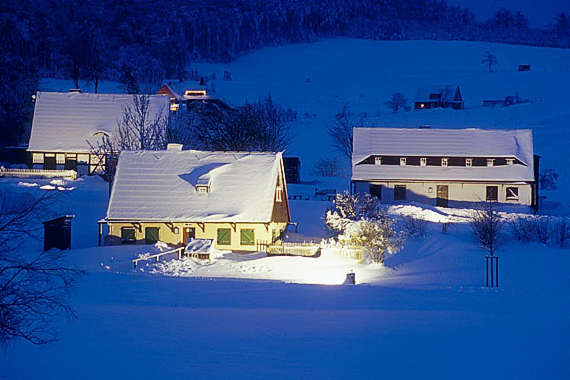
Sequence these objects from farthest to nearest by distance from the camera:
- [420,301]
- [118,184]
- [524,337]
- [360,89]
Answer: [360,89], [118,184], [420,301], [524,337]

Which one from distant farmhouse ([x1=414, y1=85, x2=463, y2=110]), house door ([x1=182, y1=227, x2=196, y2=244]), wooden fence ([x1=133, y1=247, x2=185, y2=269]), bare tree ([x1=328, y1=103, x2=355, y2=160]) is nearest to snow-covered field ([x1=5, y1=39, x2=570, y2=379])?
wooden fence ([x1=133, y1=247, x2=185, y2=269])

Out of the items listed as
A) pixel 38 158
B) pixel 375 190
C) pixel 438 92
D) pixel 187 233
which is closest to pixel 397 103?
pixel 438 92

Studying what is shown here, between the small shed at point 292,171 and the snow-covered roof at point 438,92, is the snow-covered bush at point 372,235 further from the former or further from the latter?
the snow-covered roof at point 438,92

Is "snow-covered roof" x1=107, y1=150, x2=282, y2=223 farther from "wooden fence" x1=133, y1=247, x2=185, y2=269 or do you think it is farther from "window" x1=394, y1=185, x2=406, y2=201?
"window" x1=394, y1=185, x2=406, y2=201

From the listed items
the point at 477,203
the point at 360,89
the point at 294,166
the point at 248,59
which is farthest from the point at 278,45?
the point at 477,203

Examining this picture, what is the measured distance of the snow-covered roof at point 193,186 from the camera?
3105 centimetres

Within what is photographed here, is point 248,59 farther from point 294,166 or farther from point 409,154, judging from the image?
point 409,154

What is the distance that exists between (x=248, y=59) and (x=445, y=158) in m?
118

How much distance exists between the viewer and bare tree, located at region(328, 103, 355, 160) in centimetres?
7056

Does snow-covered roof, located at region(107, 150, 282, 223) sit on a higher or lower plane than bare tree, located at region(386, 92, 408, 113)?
lower

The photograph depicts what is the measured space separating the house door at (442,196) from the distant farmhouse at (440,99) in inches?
2124

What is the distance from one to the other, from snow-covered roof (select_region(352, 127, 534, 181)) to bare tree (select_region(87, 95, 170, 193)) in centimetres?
1535

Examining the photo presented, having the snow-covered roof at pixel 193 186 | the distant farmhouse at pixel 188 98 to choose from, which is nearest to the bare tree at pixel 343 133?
the distant farmhouse at pixel 188 98

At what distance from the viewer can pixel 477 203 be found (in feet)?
145
